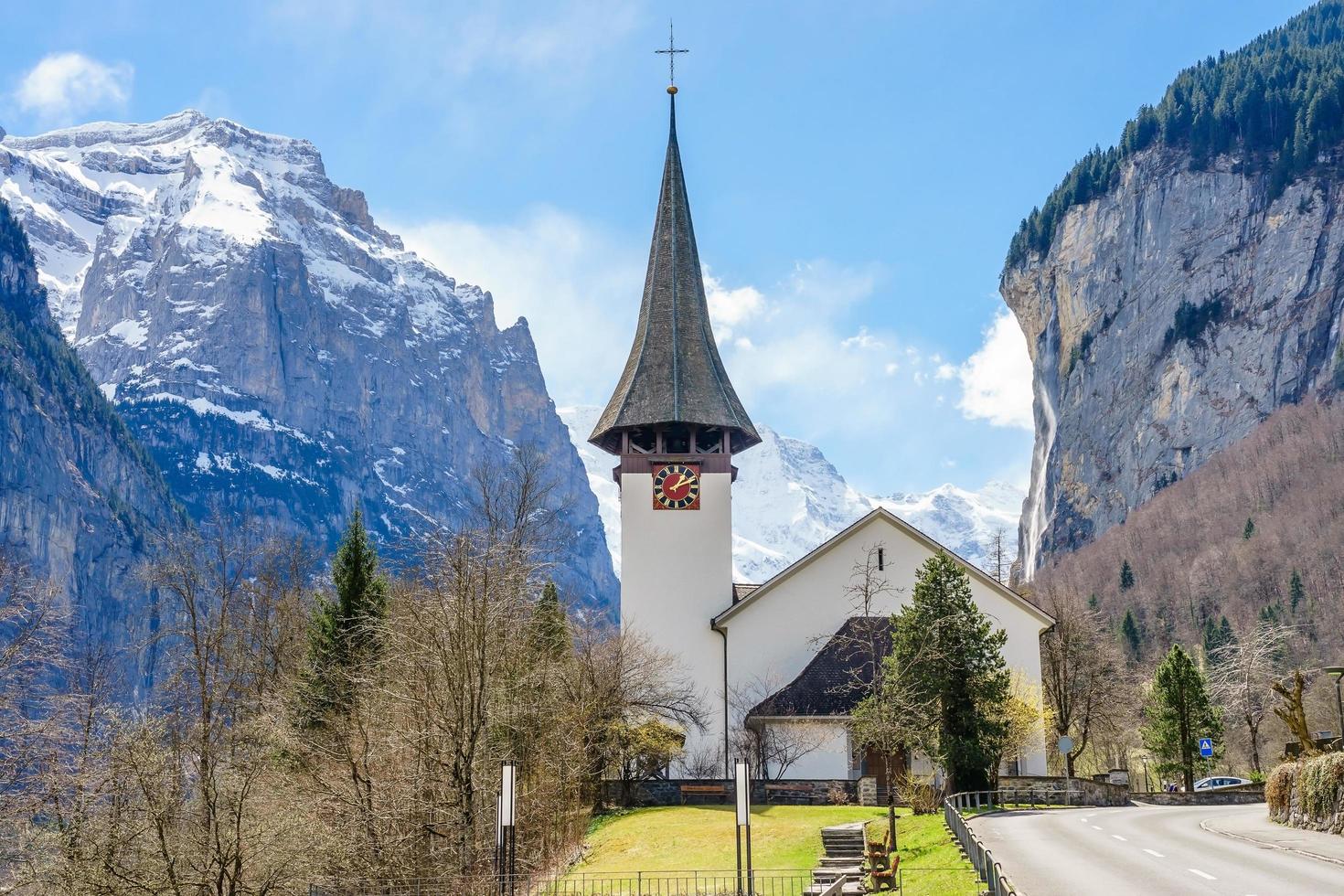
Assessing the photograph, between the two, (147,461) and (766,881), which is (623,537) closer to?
(766,881)

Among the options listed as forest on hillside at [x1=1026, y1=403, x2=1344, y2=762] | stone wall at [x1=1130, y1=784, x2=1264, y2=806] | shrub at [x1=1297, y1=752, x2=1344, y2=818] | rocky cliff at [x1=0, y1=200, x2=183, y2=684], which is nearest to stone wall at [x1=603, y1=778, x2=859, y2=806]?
stone wall at [x1=1130, y1=784, x2=1264, y2=806]

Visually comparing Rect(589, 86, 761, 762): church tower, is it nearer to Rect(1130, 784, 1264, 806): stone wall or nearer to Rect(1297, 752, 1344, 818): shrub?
Rect(1130, 784, 1264, 806): stone wall

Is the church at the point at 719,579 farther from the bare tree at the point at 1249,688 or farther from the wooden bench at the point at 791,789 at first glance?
the bare tree at the point at 1249,688

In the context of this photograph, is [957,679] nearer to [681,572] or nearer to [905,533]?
[905,533]

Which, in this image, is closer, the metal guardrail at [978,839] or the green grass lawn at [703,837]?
the metal guardrail at [978,839]

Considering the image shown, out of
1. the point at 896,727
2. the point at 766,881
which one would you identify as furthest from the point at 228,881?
the point at 896,727

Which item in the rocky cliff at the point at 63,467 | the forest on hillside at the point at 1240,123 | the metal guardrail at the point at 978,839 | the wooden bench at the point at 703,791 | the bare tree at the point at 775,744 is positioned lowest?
the metal guardrail at the point at 978,839

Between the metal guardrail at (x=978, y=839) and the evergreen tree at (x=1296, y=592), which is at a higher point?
the evergreen tree at (x=1296, y=592)

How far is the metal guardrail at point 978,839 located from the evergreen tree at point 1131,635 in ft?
236

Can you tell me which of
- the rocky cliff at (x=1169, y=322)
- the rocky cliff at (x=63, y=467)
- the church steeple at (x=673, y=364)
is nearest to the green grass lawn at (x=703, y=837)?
the church steeple at (x=673, y=364)

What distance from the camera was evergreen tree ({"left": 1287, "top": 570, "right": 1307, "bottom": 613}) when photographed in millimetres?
108375

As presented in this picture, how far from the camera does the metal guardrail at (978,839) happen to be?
15408 mm

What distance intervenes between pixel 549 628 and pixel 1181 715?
2396 centimetres

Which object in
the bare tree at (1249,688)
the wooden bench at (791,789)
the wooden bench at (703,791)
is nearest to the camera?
the wooden bench at (791,789)
